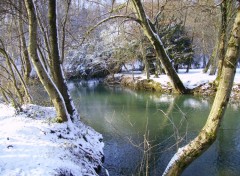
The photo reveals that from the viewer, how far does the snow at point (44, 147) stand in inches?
184

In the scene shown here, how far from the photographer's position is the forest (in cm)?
457

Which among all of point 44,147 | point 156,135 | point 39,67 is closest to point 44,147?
point 44,147

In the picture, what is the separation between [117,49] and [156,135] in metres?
17.5

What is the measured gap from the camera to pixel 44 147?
18.6 ft

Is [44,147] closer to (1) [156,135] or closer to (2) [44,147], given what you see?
(2) [44,147]

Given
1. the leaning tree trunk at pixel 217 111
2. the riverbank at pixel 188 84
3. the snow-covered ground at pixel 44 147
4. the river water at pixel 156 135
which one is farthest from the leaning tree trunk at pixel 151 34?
the riverbank at pixel 188 84

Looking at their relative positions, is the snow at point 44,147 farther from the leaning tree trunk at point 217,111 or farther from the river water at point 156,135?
the leaning tree trunk at point 217,111

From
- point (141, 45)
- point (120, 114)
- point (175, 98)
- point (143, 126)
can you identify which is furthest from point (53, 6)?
point (141, 45)

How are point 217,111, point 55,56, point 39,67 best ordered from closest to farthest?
point 217,111 → point 39,67 → point 55,56

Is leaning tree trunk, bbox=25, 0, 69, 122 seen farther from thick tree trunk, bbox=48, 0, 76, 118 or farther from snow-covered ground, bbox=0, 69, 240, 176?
thick tree trunk, bbox=48, 0, 76, 118

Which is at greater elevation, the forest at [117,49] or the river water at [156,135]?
the forest at [117,49]

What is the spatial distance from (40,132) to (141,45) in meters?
17.1

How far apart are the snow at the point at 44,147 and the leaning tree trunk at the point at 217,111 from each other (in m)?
1.92

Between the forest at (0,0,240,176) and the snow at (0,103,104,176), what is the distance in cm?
46
